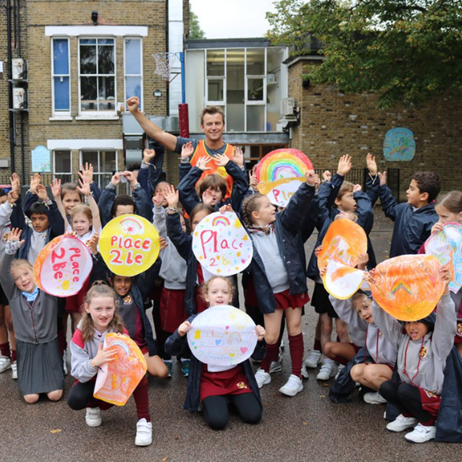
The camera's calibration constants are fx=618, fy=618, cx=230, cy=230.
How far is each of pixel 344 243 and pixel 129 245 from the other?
1.76m

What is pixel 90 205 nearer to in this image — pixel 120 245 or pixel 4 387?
pixel 120 245

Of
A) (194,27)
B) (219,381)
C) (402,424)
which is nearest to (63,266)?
(219,381)

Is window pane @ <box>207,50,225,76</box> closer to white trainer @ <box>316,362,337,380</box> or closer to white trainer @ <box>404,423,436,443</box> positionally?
white trainer @ <box>316,362,337,380</box>

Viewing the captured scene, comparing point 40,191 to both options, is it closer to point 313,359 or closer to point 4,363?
point 4,363

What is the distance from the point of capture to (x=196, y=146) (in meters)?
5.82

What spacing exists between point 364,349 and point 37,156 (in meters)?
19.6

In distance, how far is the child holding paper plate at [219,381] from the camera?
4.47m

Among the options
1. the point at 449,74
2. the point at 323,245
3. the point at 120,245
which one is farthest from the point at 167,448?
the point at 449,74

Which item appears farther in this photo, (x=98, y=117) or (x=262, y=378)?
(x=98, y=117)

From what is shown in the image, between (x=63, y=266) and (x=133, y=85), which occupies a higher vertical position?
(x=133, y=85)

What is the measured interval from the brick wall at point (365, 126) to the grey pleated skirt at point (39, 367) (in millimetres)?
16996

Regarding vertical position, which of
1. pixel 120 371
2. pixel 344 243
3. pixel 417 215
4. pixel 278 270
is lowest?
pixel 120 371

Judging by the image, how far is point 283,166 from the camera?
5.63 metres

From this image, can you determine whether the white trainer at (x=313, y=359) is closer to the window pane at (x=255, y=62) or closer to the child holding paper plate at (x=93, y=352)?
the child holding paper plate at (x=93, y=352)
